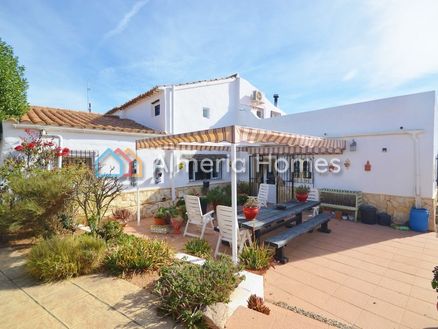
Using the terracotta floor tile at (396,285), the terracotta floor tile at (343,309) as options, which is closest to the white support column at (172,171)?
the terracotta floor tile at (343,309)

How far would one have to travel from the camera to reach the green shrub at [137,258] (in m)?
6.13

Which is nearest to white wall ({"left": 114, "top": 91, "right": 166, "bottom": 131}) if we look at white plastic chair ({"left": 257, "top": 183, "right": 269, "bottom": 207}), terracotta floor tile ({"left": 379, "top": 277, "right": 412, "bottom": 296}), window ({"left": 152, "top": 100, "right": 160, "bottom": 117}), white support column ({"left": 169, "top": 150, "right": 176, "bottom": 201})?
window ({"left": 152, "top": 100, "right": 160, "bottom": 117})

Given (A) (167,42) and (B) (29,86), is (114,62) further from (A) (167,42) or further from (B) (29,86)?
(B) (29,86)

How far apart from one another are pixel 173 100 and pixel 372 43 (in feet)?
38.6

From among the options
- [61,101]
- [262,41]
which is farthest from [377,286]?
[61,101]

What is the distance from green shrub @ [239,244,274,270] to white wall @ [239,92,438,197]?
32.4ft

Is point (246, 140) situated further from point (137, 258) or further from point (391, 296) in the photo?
point (391, 296)

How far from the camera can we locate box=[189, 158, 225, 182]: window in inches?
717

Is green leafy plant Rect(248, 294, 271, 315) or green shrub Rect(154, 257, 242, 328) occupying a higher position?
green shrub Rect(154, 257, 242, 328)

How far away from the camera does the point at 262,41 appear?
1234 centimetres

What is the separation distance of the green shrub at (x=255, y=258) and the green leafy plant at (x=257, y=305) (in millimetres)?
2322

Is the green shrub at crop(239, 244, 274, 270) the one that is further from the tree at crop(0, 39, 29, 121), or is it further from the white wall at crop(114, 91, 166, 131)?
the white wall at crop(114, 91, 166, 131)

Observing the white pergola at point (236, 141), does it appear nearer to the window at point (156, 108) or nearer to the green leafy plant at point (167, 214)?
the green leafy plant at point (167, 214)

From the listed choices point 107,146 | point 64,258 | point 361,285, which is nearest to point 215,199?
point 107,146
